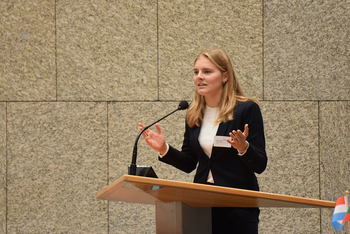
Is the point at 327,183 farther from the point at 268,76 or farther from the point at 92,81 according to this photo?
the point at 92,81

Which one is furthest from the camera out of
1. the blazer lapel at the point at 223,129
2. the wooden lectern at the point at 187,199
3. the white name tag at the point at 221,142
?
the blazer lapel at the point at 223,129

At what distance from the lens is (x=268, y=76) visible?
3539 mm

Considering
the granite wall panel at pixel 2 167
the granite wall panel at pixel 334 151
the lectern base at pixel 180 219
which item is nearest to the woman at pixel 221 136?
the lectern base at pixel 180 219

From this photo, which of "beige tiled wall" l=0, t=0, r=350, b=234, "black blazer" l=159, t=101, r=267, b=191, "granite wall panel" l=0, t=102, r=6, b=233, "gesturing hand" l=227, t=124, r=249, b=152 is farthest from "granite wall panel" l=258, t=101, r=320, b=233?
"granite wall panel" l=0, t=102, r=6, b=233

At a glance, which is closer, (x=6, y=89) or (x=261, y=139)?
(x=261, y=139)

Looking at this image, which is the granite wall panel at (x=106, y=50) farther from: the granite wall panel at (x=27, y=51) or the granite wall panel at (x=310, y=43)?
the granite wall panel at (x=310, y=43)

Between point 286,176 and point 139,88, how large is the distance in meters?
1.49

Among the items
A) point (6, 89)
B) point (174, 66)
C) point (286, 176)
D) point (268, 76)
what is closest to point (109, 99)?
point (174, 66)

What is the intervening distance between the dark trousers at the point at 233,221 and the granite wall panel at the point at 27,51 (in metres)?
2.20

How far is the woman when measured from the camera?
1.81 m

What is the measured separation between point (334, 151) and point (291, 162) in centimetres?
39

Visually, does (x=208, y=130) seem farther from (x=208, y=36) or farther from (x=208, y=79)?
(x=208, y=36)

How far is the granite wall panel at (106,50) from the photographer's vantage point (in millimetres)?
3506

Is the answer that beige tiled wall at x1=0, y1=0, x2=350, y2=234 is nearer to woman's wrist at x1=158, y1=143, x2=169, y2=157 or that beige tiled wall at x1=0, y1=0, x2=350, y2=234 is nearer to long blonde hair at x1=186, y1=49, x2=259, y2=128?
long blonde hair at x1=186, y1=49, x2=259, y2=128
